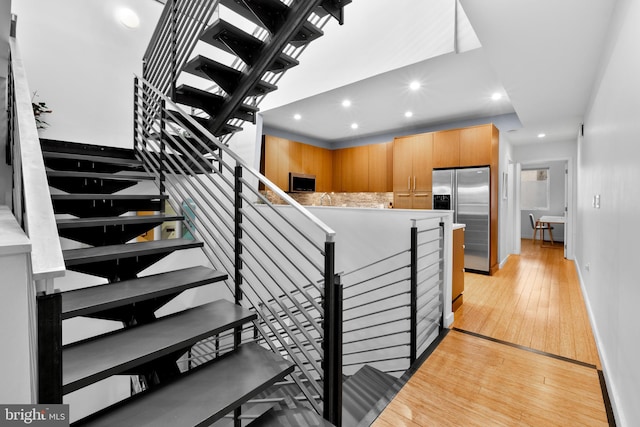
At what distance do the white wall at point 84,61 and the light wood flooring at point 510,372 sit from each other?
4.68m

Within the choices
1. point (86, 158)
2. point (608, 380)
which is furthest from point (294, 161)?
point (608, 380)

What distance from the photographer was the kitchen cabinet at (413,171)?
17.6ft

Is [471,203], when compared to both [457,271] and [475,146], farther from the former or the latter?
[457,271]

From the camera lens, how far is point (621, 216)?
171 centimetres

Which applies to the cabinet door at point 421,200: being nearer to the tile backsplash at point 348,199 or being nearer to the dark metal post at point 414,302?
the tile backsplash at point 348,199

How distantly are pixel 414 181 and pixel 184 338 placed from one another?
498 centimetres

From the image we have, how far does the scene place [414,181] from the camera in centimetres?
553

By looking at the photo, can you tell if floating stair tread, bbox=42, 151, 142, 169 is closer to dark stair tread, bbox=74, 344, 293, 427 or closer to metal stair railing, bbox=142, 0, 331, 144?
metal stair railing, bbox=142, 0, 331, 144

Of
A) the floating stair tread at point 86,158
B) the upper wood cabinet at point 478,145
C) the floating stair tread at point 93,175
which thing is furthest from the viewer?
the upper wood cabinet at point 478,145

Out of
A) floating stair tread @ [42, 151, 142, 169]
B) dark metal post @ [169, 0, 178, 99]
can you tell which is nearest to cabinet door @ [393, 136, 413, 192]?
dark metal post @ [169, 0, 178, 99]

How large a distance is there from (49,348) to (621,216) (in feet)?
8.97

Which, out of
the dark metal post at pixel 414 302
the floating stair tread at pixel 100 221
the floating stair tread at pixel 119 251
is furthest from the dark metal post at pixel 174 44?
the dark metal post at pixel 414 302

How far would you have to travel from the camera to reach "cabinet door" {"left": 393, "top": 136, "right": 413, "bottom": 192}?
5.58 metres

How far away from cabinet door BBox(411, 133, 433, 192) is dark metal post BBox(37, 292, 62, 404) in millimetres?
5364
